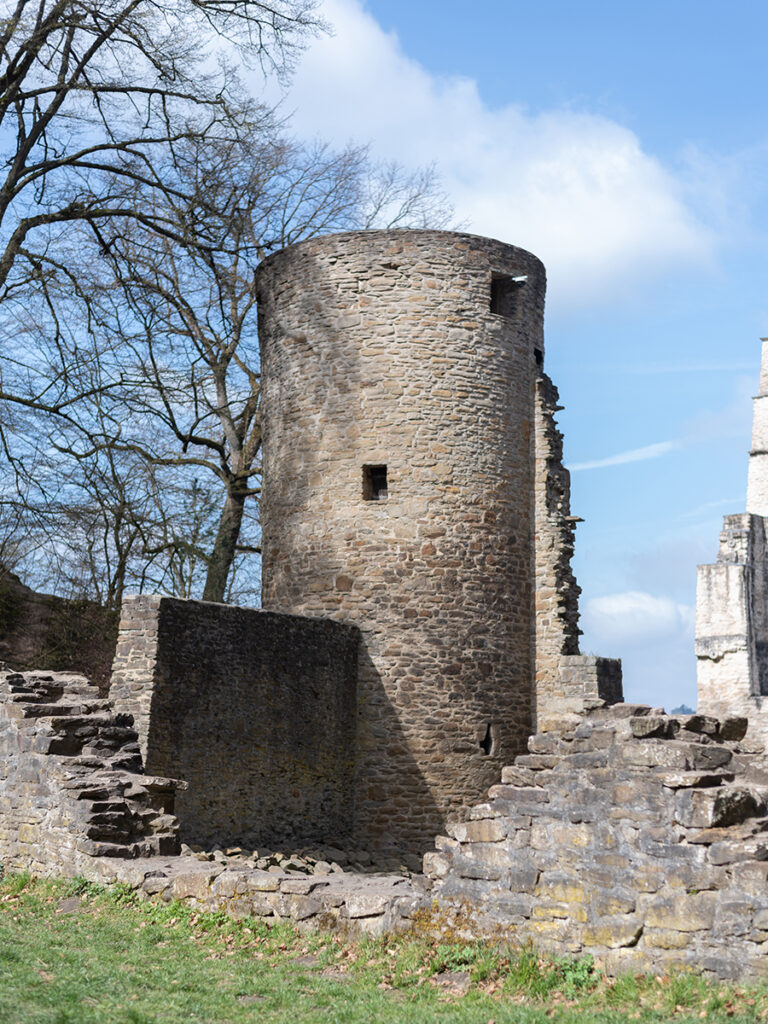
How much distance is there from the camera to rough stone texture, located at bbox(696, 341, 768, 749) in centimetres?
2653

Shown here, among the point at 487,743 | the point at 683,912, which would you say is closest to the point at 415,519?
the point at 487,743

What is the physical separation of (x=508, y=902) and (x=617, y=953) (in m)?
0.85

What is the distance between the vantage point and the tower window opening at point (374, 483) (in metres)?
16.3

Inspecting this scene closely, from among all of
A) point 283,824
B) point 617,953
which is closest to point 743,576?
point 283,824

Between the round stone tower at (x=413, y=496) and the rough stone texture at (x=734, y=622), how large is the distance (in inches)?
456

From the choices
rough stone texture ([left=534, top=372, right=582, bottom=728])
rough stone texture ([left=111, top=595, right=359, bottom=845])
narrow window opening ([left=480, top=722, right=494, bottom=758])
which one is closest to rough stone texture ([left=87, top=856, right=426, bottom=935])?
rough stone texture ([left=111, top=595, right=359, bottom=845])

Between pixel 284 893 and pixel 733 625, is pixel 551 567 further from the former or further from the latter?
pixel 733 625

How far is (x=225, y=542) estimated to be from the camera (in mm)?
20219

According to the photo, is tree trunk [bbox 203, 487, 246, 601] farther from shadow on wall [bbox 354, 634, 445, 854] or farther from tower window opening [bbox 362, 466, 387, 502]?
shadow on wall [bbox 354, 634, 445, 854]

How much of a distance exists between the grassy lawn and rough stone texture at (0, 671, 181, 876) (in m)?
1.49

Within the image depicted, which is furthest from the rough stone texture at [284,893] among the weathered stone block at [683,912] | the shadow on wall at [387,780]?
the shadow on wall at [387,780]

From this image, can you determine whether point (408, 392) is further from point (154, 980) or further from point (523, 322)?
point (154, 980)

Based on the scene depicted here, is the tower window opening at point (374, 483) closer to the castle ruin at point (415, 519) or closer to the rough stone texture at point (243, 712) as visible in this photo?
the castle ruin at point (415, 519)

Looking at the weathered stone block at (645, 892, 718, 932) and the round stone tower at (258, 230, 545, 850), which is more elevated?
the round stone tower at (258, 230, 545, 850)
